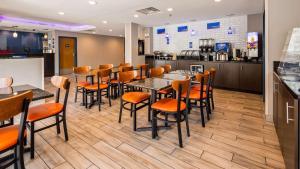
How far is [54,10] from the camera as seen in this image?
529 centimetres

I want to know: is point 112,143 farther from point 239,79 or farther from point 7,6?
point 7,6

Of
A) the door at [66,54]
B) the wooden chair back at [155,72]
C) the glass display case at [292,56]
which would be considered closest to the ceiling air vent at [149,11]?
the wooden chair back at [155,72]

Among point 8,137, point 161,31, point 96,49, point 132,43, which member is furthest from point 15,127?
point 96,49

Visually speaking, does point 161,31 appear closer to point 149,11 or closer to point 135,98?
point 149,11

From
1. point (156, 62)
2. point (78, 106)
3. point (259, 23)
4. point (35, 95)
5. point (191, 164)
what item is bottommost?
point (191, 164)

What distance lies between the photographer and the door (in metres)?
9.70

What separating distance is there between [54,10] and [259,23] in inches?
247

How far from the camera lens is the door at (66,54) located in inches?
382

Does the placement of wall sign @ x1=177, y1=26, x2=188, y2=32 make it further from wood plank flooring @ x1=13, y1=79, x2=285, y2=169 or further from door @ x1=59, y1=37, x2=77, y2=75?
door @ x1=59, y1=37, x2=77, y2=75

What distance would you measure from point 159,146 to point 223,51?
16.0ft

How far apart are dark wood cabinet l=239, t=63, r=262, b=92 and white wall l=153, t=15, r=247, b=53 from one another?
1163 mm

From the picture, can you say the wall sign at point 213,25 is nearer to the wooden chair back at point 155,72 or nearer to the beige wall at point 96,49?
the wooden chair back at point 155,72

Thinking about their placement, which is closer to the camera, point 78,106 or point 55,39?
point 78,106

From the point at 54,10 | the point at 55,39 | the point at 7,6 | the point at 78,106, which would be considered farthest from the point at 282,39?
the point at 55,39
